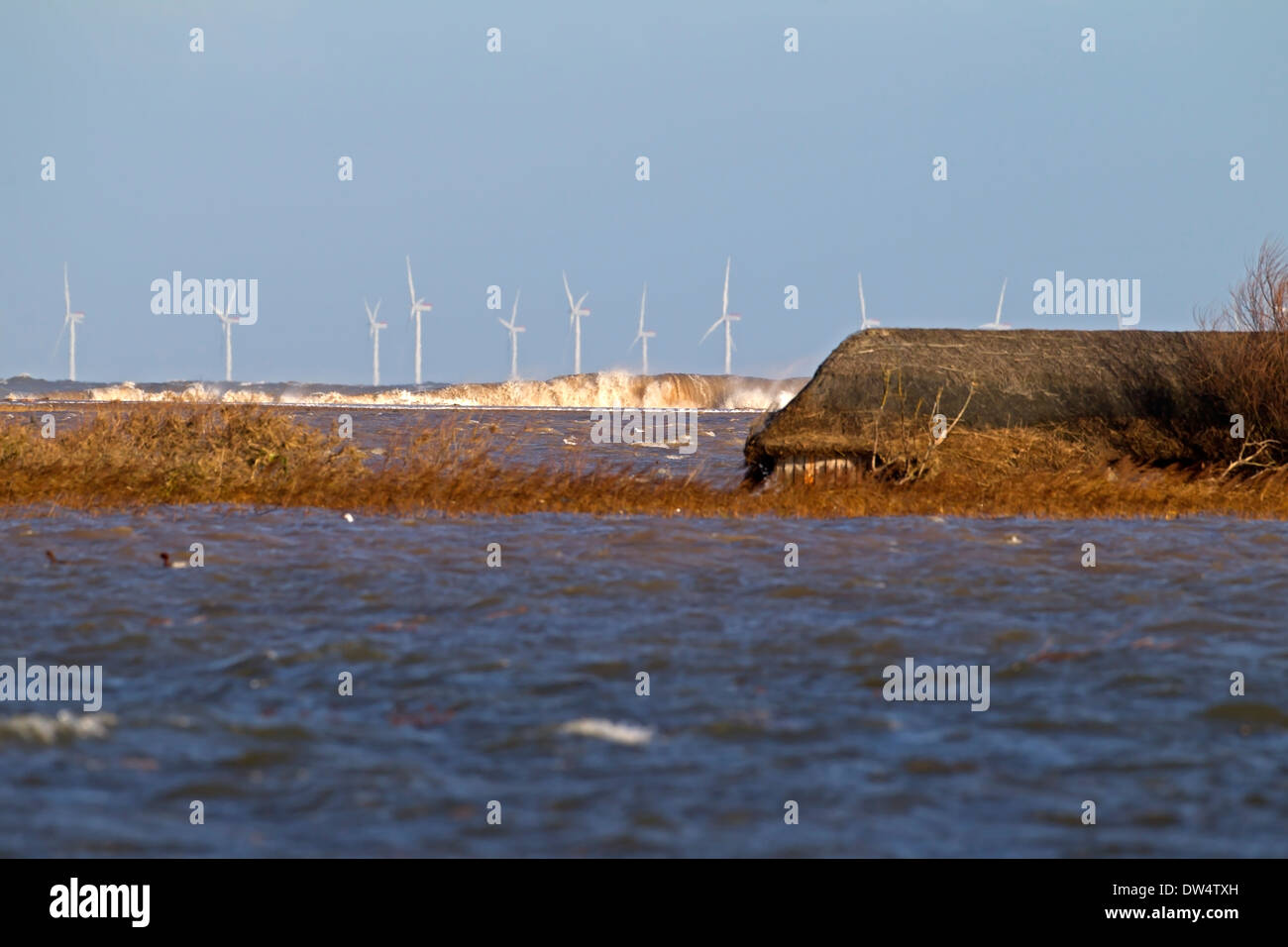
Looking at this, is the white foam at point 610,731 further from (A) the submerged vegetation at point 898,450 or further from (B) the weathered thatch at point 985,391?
(B) the weathered thatch at point 985,391

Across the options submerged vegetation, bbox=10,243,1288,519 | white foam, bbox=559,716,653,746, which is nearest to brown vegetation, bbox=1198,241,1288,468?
submerged vegetation, bbox=10,243,1288,519

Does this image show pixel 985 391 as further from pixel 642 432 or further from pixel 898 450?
pixel 642 432

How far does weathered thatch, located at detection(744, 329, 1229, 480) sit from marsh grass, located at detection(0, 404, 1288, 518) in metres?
0.62

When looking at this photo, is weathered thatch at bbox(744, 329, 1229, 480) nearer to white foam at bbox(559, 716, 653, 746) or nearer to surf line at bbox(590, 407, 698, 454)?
white foam at bbox(559, 716, 653, 746)

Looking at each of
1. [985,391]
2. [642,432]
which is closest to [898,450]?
[985,391]

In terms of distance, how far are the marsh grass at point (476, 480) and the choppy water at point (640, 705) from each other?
16.6ft

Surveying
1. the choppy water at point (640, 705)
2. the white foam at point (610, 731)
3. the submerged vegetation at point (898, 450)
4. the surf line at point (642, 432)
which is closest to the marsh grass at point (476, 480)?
the submerged vegetation at point (898, 450)

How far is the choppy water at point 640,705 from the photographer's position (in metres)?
6.06

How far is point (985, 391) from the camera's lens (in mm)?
25625

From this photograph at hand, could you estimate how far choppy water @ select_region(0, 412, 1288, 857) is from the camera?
6.06 m

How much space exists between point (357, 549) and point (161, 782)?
8688 mm

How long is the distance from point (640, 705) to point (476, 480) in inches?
537

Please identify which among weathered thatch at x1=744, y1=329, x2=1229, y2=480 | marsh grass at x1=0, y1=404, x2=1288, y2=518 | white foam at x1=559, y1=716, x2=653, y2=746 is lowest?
white foam at x1=559, y1=716, x2=653, y2=746
